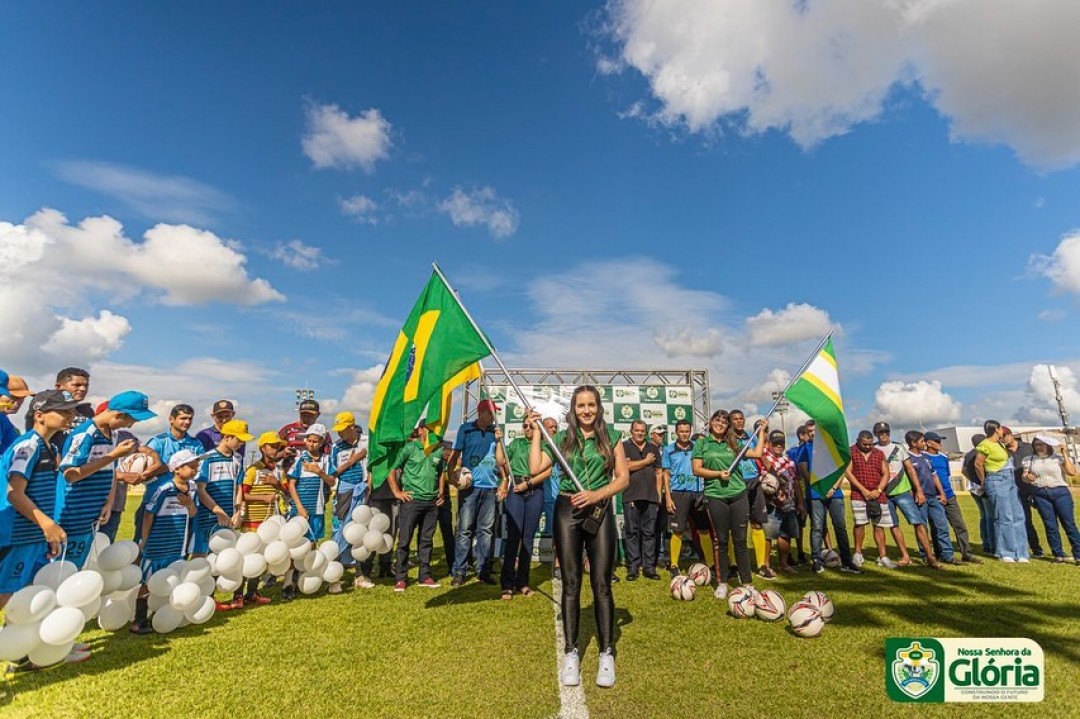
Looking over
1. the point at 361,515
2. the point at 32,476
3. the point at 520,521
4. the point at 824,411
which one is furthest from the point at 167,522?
the point at 824,411

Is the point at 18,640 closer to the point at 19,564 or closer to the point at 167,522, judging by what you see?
the point at 19,564

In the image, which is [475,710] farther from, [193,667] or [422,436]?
[422,436]

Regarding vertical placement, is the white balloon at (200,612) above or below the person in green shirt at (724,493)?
below

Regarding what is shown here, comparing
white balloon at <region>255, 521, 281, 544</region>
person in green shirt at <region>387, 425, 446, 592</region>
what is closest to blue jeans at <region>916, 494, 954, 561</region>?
person in green shirt at <region>387, 425, 446, 592</region>

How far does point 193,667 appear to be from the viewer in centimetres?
454

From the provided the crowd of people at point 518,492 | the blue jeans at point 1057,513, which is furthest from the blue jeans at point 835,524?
the blue jeans at point 1057,513

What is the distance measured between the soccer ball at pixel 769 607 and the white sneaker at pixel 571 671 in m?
2.40

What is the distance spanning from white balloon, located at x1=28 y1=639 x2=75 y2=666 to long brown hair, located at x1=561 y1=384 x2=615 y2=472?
3.93 meters

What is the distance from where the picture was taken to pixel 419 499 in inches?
288

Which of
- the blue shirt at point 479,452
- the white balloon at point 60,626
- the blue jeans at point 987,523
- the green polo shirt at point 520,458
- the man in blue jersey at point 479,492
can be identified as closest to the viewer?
the white balloon at point 60,626

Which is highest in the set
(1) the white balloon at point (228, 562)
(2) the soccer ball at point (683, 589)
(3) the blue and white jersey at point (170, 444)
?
(3) the blue and white jersey at point (170, 444)

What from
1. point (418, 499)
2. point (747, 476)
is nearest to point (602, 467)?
point (418, 499)

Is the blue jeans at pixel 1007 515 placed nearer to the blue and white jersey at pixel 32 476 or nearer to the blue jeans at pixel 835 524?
the blue jeans at pixel 835 524

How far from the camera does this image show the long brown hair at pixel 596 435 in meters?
4.62
